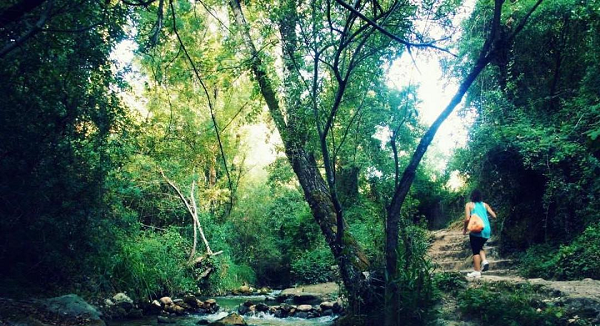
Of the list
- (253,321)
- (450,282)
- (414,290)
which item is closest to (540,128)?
(450,282)

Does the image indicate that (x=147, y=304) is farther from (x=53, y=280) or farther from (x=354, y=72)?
(x=354, y=72)

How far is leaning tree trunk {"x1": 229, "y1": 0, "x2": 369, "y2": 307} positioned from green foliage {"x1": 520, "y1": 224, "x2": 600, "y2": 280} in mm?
4006

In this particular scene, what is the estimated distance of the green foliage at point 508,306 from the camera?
4762 millimetres

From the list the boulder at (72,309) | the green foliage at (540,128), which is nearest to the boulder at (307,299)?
the green foliage at (540,128)

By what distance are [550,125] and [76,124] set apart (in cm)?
968

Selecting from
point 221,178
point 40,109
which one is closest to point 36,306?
point 40,109

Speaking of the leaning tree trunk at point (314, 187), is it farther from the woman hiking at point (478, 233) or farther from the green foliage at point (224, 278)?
the green foliage at point (224, 278)

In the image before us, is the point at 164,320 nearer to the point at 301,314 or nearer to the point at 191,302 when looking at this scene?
the point at 191,302

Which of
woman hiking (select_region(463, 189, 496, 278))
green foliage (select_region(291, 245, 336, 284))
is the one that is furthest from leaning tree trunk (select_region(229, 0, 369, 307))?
green foliage (select_region(291, 245, 336, 284))

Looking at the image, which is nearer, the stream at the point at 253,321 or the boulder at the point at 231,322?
the boulder at the point at 231,322

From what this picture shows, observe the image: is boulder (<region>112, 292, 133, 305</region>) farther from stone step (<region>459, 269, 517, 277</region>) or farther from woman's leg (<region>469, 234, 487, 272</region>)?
stone step (<region>459, 269, 517, 277</region>)

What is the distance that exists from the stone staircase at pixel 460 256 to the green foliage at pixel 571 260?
1.74 feet

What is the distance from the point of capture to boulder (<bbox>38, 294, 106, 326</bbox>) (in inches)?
227

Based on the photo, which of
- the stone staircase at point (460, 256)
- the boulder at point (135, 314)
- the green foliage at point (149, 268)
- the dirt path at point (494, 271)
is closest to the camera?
the dirt path at point (494, 271)
